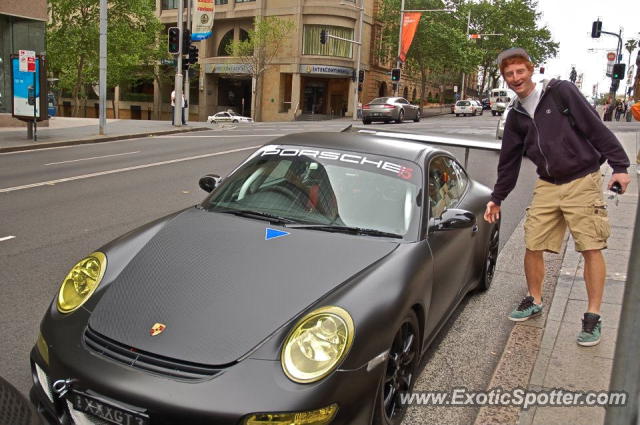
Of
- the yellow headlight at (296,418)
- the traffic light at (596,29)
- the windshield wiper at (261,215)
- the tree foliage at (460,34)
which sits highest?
the tree foliage at (460,34)

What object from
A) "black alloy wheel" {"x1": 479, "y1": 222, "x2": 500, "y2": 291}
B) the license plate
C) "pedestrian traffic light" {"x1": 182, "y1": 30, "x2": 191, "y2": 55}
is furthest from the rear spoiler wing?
"pedestrian traffic light" {"x1": 182, "y1": 30, "x2": 191, "y2": 55}

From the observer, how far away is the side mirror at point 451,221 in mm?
3570

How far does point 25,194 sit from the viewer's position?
357 inches

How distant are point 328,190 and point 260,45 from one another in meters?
50.2

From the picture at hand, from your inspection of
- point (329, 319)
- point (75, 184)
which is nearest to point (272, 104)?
point (75, 184)

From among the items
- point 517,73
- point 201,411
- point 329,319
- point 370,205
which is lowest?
point 201,411

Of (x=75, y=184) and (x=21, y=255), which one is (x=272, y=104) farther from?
(x=21, y=255)

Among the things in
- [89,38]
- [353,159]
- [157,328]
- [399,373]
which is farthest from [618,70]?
[89,38]

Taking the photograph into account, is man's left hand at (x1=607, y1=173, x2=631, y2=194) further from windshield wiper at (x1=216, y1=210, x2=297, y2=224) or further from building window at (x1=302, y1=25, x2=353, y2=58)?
building window at (x1=302, y1=25, x2=353, y2=58)

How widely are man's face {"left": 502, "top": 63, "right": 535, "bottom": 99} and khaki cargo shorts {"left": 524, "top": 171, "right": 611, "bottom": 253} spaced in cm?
67

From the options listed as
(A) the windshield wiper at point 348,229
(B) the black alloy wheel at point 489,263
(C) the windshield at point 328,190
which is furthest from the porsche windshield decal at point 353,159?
(B) the black alloy wheel at point 489,263

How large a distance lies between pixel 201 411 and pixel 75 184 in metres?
8.88

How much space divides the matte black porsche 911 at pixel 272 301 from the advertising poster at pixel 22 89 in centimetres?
1497

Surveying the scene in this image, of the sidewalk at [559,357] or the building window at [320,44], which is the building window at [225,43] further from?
the sidewalk at [559,357]
